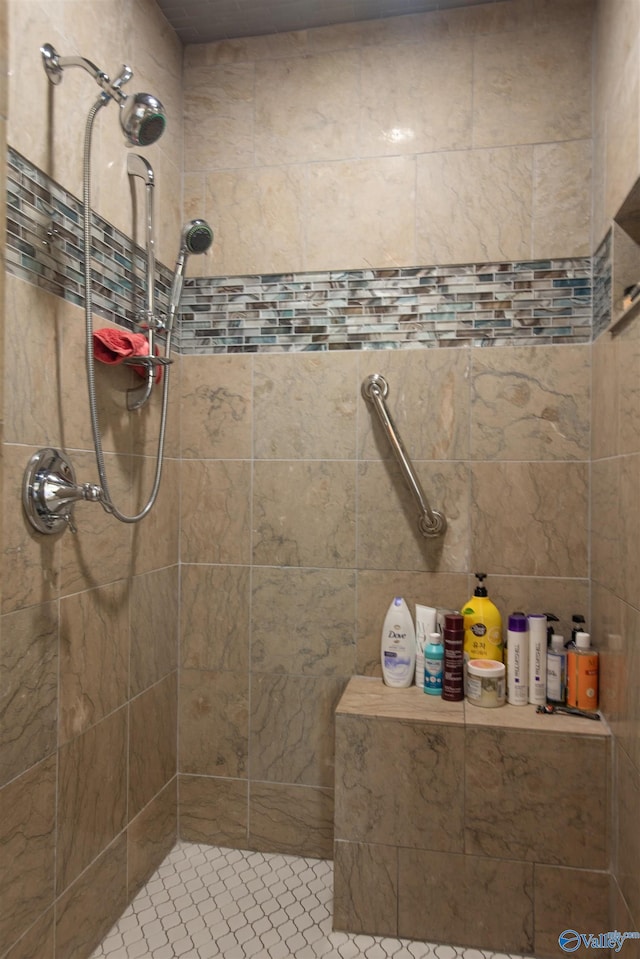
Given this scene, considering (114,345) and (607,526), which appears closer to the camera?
(114,345)

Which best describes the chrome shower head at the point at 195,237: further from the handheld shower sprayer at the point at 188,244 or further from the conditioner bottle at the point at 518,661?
the conditioner bottle at the point at 518,661

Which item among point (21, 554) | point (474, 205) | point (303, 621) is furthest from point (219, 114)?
point (303, 621)

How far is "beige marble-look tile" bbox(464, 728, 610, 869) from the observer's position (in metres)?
1.35

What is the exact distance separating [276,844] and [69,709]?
882 mm

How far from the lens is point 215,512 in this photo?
1.81m

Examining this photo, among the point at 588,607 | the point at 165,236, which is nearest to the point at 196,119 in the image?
the point at 165,236

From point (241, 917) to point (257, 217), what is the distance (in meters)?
1.96

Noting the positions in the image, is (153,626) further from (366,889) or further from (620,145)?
(620,145)

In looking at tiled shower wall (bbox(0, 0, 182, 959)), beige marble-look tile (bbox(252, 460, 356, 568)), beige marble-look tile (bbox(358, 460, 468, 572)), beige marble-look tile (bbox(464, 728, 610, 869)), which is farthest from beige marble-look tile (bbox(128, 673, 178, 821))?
beige marble-look tile (bbox(464, 728, 610, 869))

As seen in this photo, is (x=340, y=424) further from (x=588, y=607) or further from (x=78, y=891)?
(x=78, y=891)

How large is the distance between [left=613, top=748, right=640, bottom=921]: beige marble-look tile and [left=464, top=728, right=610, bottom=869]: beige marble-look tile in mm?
47

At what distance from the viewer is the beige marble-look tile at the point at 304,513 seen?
174cm

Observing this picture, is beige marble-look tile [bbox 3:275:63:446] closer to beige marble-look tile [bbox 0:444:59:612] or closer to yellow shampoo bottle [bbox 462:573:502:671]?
beige marble-look tile [bbox 0:444:59:612]

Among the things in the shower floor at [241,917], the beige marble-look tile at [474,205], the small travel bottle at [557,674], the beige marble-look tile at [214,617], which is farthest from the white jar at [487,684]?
the beige marble-look tile at [474,205]
